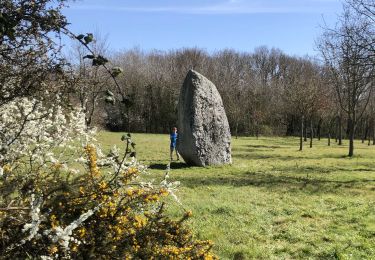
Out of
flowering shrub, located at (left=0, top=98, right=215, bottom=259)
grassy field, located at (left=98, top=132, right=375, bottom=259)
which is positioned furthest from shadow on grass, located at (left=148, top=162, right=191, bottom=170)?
flowering shrub, located at (left=0, top=98, right=215, bottom=259)

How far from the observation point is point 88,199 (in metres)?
3.43

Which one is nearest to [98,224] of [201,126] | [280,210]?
[280,210]

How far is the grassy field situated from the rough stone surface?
64 cm

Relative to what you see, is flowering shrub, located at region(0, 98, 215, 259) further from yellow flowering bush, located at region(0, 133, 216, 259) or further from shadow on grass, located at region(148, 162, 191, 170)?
shadow on grass, located at region(148, 162, 191, 170)

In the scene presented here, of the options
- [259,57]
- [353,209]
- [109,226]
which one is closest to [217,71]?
[259,57]

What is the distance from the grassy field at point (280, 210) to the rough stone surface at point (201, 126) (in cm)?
64

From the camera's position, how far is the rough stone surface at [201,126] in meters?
16.5

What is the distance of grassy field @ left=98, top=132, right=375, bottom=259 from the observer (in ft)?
22.9

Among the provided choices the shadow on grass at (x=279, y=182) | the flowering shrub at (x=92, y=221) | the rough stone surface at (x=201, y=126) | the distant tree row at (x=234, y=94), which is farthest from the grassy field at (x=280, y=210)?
the distant tree row at (x=234, y=94)

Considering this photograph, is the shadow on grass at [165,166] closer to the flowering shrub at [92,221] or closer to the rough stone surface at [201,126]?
the rough stone surface at [201,126]

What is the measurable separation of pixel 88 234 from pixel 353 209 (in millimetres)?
8242

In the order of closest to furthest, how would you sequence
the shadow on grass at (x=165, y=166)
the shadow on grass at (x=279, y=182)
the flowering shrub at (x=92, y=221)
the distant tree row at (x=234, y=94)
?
1. the flowering shrub at (x=92, y=221)
2. the shadow on grass at (x=279, y=182)
3. the shadow on grass at (x=165, y=166)
4. the distant tree row at (x=234, y=94)

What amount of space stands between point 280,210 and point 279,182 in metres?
4.19

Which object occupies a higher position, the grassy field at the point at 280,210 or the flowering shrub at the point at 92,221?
the flowering shrub at the point at 92,221
